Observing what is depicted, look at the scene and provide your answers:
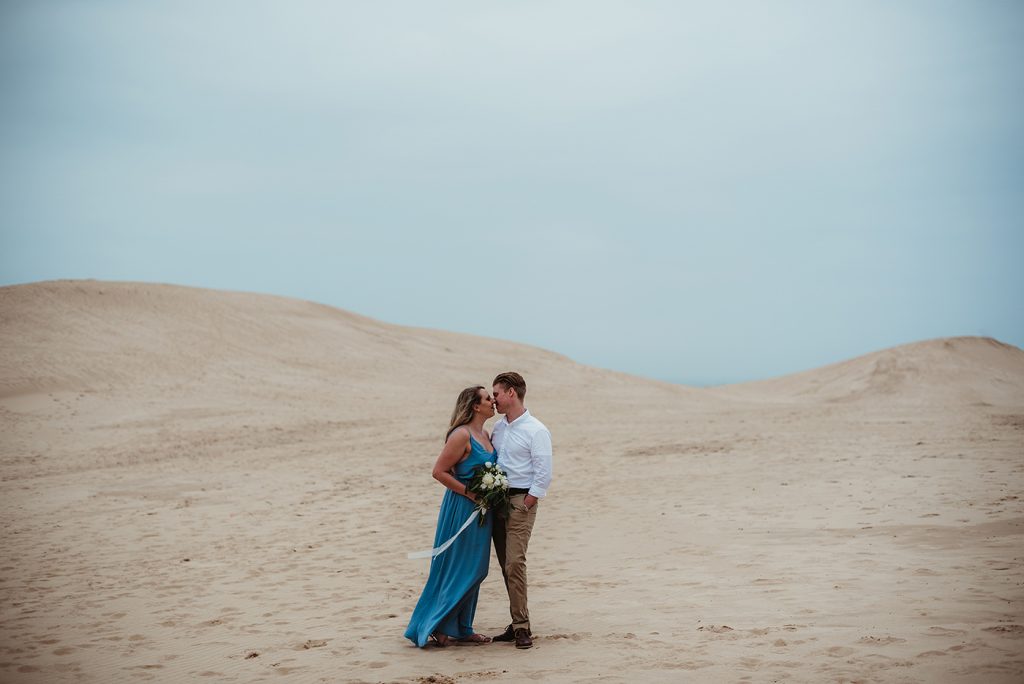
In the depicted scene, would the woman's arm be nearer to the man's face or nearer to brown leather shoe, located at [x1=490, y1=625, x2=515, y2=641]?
the man's face

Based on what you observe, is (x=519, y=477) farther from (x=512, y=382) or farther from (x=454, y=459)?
(x=512, y=382)

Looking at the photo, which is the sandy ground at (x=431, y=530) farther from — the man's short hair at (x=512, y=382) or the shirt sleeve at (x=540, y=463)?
the man's short hair at (x=512, y=382)

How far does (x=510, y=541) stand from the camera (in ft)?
21.7

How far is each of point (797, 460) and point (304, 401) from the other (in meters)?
15.5

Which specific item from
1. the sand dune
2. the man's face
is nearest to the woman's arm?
the man's face

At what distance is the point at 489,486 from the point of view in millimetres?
6492

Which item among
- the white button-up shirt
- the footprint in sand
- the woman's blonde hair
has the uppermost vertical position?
the woman's blonde hair

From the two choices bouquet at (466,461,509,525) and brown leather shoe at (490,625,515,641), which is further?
brown leather shoe at (490,625,515,641)

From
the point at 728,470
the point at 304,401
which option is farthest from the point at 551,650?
the point at 304,401

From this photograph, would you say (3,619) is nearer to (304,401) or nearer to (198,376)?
(304,401)

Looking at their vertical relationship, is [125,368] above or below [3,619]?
above

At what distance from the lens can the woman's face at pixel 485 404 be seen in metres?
6.66

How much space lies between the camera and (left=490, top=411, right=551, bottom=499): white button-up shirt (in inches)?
258

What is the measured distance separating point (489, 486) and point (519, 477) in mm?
280
